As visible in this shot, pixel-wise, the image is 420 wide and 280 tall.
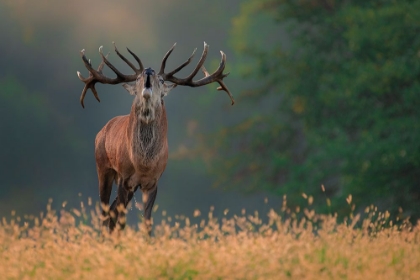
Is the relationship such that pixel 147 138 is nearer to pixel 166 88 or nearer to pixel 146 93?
pixel 166 88

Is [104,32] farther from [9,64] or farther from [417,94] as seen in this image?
[417,94]

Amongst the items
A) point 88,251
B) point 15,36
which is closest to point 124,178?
point 88,251

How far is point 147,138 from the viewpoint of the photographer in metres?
10.9

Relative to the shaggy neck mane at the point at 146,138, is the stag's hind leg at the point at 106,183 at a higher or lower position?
higher

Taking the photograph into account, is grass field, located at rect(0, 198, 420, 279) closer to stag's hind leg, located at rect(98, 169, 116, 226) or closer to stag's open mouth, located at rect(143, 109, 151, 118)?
stag's open mouth, located at rect(143, 109, 151, 118)

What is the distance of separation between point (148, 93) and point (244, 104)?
61.6 ft

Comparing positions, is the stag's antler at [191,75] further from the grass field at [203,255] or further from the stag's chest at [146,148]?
the grass field at [203,255]

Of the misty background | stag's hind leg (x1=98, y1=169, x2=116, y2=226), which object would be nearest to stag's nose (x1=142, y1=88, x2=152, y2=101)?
stag's hind leg (x1=98, y1=169, x2=116, y2=226)

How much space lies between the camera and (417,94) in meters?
20.6

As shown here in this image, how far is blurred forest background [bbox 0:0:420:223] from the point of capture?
21.2 m

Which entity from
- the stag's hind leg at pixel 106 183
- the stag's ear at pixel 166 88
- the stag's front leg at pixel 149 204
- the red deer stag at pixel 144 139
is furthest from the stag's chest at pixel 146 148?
the stag's hind leg at pixel 106 183

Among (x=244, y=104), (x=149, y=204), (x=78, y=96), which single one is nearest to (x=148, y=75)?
(x=149, y=204)

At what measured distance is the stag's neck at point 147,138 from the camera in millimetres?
10906

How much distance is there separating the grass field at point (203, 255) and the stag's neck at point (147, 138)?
2257mm
